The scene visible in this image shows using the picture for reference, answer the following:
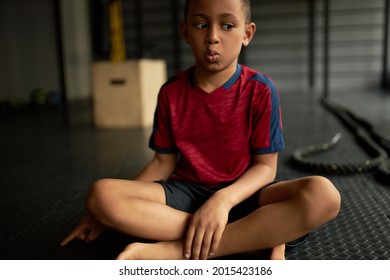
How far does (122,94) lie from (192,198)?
5.76 ft

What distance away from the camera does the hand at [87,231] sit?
767mm

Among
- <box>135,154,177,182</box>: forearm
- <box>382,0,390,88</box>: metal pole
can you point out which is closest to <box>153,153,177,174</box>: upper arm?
→ <box>135,154,177,182</box>: forearm

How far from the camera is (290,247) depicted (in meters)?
0.73

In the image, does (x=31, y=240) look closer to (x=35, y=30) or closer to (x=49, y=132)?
(x=49, y=132)

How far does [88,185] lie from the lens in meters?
1.19

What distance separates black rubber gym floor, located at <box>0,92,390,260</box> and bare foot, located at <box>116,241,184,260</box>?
0.11 metres

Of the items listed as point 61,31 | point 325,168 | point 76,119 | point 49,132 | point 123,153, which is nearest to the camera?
point 325,168

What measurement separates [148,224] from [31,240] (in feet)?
0.94

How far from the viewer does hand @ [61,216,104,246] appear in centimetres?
77

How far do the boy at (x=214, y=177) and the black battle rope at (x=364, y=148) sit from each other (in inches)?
21.3

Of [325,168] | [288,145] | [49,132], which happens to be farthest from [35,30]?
[325,168]

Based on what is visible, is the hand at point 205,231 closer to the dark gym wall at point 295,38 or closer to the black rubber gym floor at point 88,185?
the black rubber gym floor at point 88,185

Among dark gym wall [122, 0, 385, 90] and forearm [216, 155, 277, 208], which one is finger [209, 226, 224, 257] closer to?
forearm [216, 155, 277, 208]

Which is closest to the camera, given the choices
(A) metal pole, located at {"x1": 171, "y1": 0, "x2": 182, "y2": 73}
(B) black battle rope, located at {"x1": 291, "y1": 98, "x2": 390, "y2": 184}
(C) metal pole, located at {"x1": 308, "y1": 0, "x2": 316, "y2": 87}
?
(B) black battle rope, located at {"x1": 291, "y1": 98, "x2": 390, "y2": 184}
